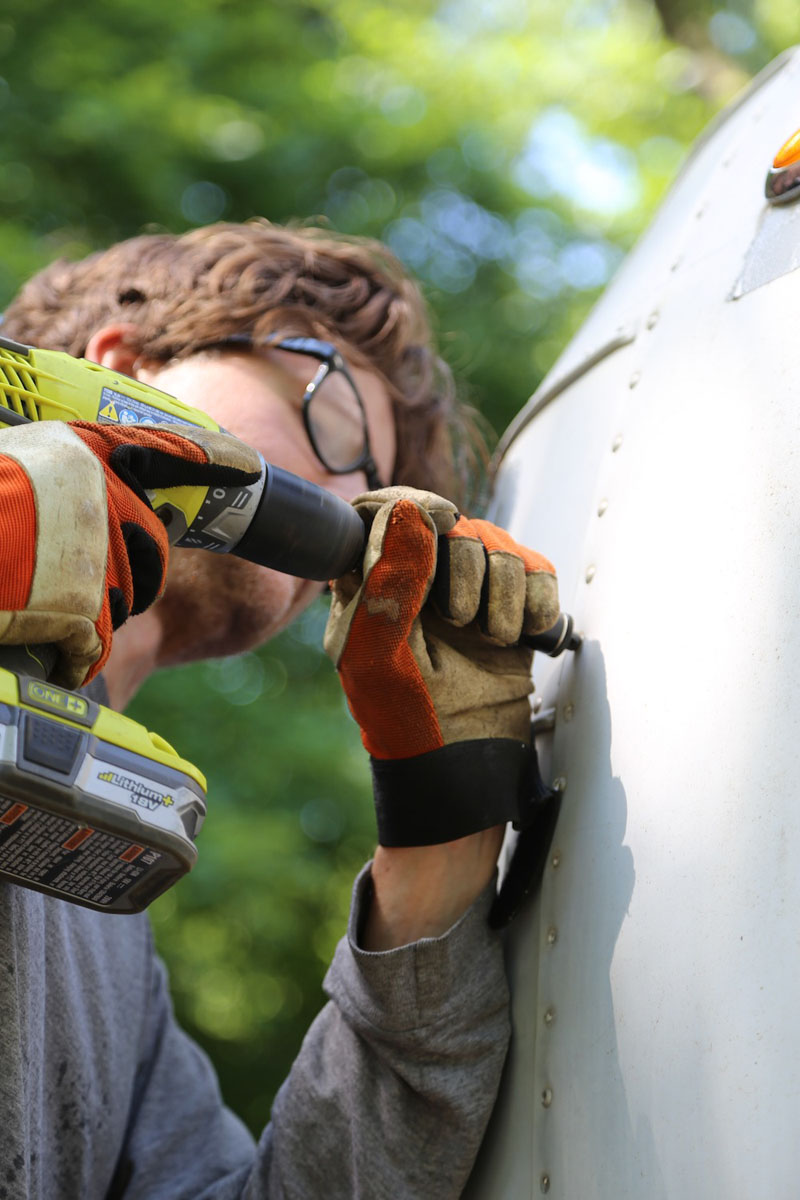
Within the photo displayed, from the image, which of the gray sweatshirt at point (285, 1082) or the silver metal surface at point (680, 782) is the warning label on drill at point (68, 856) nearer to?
the gray sweatshirt at point (285, 1082)

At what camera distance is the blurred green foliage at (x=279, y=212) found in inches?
175

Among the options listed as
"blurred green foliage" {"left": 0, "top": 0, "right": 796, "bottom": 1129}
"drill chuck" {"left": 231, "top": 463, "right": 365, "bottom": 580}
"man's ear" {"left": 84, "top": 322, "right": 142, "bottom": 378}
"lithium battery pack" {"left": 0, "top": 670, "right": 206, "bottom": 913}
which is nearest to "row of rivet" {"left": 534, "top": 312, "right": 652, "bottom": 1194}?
"drill chuck" {"left": 231, "top": 463, "right": 365, "bottom": 580}

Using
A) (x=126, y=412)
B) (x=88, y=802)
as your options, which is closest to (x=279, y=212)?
(x=126, y=412)

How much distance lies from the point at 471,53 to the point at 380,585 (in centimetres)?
528

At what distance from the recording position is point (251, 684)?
498cm

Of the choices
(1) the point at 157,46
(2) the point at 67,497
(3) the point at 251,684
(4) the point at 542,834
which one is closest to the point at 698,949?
(4) the point at 542,834

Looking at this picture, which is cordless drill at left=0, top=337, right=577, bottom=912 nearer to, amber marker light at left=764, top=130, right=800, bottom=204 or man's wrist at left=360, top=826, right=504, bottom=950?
man's wrist at left=360, top=826, right=504, bottom=950

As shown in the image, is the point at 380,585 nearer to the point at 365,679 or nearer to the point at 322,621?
the point at 365,679

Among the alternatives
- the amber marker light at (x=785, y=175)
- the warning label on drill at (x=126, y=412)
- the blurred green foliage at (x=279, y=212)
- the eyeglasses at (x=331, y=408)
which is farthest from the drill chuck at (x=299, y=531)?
the blurred green foliage at (x=279, y=212)

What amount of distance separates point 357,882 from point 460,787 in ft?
A: 0.84

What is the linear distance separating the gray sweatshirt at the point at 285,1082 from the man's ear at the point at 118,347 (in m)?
1.06

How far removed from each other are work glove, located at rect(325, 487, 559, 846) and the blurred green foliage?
275 cm

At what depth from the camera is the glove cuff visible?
1465mm

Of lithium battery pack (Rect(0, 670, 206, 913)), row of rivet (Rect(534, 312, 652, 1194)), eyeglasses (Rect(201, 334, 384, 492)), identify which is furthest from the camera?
eyeglasses (Rect(201, 334, 384, 492))
